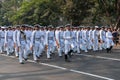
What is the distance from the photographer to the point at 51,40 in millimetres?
19859

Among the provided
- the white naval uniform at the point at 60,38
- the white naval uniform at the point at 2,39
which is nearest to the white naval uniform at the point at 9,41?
the white naval uniform at the point at 2,39

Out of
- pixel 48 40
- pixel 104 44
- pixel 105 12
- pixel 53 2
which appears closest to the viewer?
pixel 48 40

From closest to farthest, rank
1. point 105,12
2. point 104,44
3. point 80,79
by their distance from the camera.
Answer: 1. point 80,79
2. point 104,44
3. point 105,12

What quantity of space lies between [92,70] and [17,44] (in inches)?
194

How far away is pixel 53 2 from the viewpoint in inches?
1703

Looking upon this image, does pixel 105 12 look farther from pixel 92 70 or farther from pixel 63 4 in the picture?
pixel 92 70

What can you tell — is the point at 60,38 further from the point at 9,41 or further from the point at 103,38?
the point at 103,38

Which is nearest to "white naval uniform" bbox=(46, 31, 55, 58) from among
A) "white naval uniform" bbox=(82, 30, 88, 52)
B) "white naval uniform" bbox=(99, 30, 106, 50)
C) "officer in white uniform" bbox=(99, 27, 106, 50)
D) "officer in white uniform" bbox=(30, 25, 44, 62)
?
"officer in white uniform" bbox=(30, 25, 44, 62)

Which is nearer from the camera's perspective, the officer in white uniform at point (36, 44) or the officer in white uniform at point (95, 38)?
the officer in white uniform at point (36, 44)

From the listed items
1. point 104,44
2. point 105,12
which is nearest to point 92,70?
point 104,44

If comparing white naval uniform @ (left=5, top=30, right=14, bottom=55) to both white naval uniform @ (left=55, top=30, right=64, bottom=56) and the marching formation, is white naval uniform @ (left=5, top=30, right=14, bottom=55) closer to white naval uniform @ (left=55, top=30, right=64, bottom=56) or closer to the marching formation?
the marching formation

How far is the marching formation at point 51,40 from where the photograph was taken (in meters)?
17.5

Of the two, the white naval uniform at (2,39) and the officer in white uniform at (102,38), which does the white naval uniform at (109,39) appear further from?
the white naval uniform at (2,39)

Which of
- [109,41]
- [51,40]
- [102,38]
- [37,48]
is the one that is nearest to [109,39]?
[109,41]
